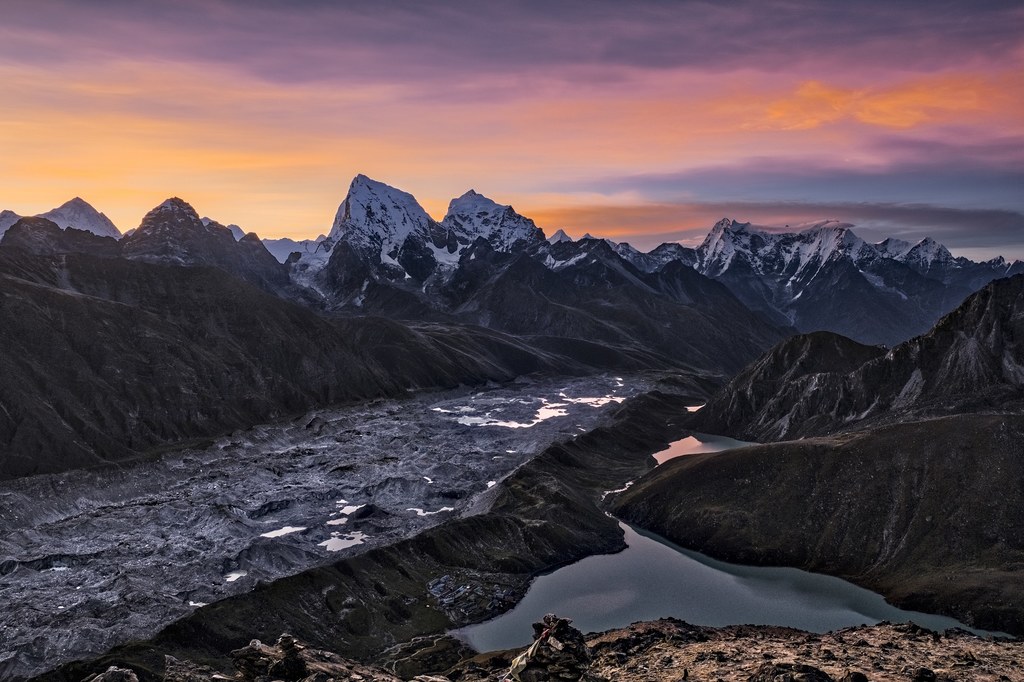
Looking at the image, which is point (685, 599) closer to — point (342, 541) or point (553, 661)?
point (342, 541)

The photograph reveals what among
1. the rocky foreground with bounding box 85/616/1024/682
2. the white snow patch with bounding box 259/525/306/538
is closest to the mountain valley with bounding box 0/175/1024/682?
the white snow patch with bounding box 259/525/306/538

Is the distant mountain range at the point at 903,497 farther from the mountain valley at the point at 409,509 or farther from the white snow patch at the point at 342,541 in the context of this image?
the white snow patch at the point at 342,541

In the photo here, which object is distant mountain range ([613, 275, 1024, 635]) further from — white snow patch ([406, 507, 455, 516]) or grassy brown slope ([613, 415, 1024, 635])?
white snow patch ([406, 507, 455, 516])

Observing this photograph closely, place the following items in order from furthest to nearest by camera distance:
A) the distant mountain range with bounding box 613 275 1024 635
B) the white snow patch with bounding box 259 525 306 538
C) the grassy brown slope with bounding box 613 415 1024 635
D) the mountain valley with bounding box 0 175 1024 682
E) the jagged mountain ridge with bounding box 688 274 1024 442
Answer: the jagged mountain ridge with bounding box 688 274 1024 442 → the white snow patch with bounding box 259 525 306 538 → the distant mountain range with bounding box 613 275 1024 635 → the grassy brown slope with bounding box 613 415 1024 635 → the mountain valley with bounding box 0 175 1024 682

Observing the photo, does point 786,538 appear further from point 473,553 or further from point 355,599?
point 355,599

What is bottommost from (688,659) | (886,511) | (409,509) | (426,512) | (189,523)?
(426,512)

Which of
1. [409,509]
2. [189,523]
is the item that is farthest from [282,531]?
[409,509]

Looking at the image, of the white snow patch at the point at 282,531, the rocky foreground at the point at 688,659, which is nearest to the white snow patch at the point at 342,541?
the white snow patch at the point at 282,531
